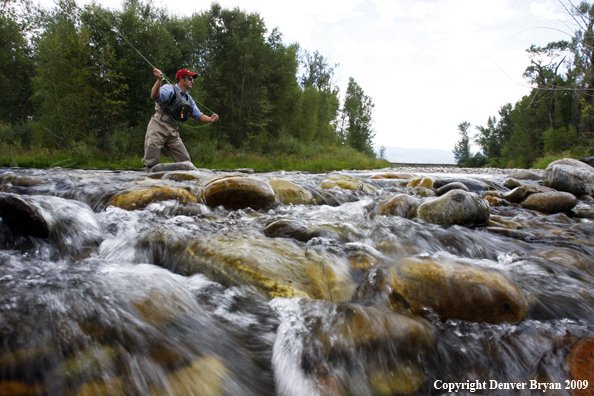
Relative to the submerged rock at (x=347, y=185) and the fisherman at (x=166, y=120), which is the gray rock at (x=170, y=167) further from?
the submerged rock at (x=347, y=185)

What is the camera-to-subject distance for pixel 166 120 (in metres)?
7.79

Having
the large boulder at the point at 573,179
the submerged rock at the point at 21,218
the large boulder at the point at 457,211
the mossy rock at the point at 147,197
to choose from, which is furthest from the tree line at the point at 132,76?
the large boulder at the point at 573,179

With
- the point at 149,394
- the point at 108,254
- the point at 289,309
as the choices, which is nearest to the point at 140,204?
the point at 108,254

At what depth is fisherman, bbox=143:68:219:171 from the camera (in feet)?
24.0

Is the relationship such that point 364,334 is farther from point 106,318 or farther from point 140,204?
point 140,204

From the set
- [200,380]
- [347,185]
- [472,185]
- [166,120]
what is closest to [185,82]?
[166,120]

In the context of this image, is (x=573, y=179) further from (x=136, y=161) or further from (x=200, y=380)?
(x=136, y=161)

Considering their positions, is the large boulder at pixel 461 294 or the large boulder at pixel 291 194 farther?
the large boulder at pixel 291 194

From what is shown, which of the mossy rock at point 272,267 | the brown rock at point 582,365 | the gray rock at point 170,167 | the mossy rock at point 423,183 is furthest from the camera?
the mossy rock at point 423,183

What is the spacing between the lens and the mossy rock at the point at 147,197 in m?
4.23

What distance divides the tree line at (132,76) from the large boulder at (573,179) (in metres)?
11.1

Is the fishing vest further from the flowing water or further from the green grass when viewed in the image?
the green grass

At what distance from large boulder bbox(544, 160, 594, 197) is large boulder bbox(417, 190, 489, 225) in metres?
4.63

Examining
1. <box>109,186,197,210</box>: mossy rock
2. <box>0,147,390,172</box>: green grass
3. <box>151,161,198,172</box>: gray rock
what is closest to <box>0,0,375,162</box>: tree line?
<box>0,147,390,172</box>: green grass
